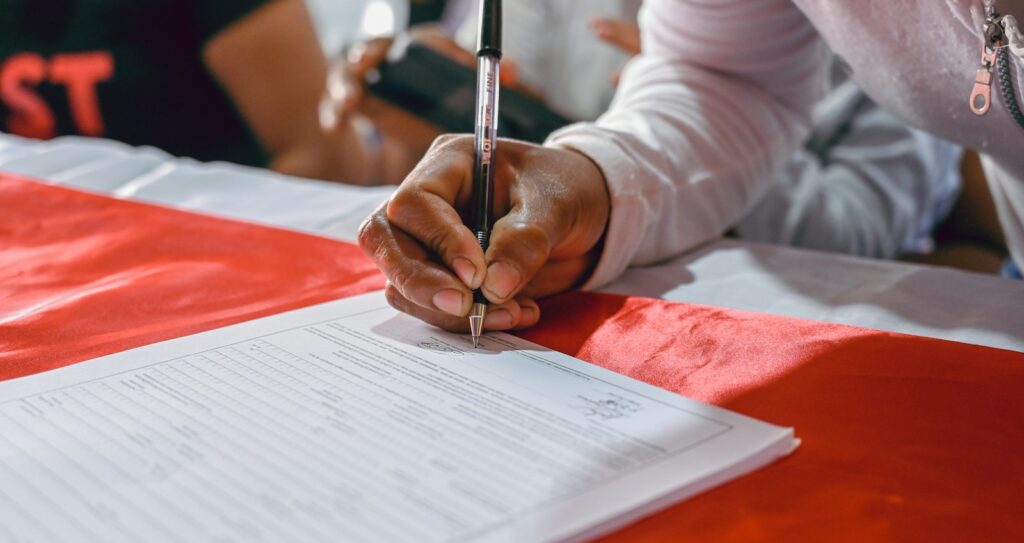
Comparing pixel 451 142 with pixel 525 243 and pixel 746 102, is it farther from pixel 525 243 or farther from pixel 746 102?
pixel 746 102

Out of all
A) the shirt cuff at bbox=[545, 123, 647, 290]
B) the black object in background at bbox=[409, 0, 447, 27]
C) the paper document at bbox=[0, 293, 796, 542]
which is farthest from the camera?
the black object in background at bbox=[409, 0, 447, 27]

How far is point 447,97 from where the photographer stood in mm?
1037

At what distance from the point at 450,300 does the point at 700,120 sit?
0.33 m

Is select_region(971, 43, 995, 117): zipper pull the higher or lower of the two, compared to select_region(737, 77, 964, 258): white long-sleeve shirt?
higher

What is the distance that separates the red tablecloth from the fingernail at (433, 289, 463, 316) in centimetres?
6

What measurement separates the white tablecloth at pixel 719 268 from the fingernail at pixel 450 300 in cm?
15

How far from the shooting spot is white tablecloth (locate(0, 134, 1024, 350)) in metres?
0.45

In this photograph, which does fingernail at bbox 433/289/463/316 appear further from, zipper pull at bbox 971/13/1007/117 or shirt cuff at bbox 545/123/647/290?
zipper pull at bbox 971/13/1007/117

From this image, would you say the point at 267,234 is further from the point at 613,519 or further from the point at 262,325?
the point at 613,519

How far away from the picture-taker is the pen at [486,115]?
43 cm

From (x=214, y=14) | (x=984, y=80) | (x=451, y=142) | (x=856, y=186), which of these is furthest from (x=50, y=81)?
(x=984, y=80)

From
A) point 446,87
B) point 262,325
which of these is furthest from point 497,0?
point 446,87

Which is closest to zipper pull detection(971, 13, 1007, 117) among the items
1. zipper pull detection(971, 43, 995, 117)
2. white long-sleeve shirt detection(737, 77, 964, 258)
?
zipper pull detection(971, 43, 995, 117)

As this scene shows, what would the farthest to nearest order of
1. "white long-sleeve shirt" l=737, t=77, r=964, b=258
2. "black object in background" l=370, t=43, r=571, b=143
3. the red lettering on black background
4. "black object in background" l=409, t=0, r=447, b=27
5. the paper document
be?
"black object in background" l=409, t=0, r=447, b=27
the red lettering on black background
"black object in background" l=370, t=43, r=571, b=143
"white long-sleeve shirt" l=737, t=77, r=964, b=258
the paper document
